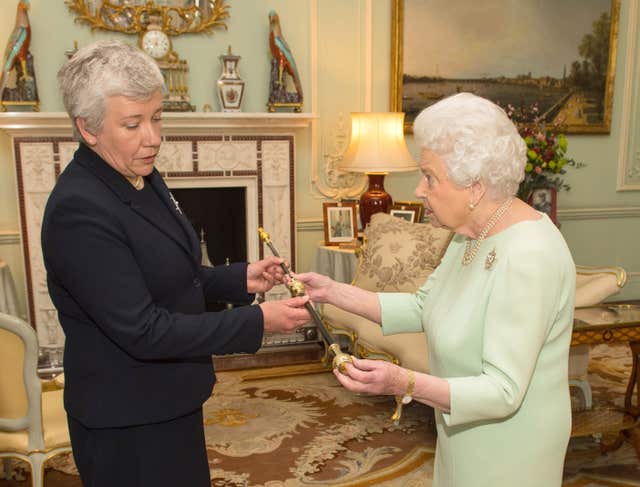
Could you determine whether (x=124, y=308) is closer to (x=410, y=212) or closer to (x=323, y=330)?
(x=323, y=330)

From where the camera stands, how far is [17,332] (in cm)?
206

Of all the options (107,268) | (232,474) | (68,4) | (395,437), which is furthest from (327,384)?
(68,4)

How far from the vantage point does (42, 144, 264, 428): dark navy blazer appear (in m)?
1.28

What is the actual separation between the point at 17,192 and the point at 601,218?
505cm

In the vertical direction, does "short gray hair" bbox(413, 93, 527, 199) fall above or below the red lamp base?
above

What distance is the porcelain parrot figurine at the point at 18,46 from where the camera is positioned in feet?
12.9

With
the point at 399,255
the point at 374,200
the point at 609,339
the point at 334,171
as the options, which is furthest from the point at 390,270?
the point at 334,171

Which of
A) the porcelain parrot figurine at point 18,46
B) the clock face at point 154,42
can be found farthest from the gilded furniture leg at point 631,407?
the porcelain parrot figurine at point 18,46

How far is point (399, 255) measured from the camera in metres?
3.61

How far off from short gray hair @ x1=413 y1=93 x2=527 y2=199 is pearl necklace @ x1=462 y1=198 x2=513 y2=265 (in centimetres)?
4

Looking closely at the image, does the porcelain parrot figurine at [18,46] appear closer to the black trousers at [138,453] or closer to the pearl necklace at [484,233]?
the black trousers at [138,453]

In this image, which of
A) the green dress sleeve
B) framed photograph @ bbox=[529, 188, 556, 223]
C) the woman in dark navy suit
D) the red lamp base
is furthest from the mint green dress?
framed photograph @ bbox=[529, 188, 556, 223]

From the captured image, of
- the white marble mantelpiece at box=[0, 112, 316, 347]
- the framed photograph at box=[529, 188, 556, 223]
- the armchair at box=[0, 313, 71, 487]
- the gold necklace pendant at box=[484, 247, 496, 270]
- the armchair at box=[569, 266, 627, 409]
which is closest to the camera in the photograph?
the gold necklace pendant at box=[484, 247, 496, 270]

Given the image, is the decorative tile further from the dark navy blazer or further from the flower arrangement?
the dark navy blazer
